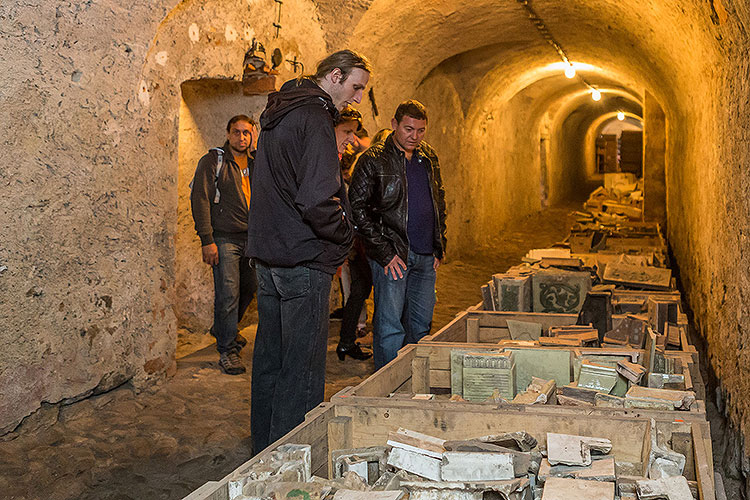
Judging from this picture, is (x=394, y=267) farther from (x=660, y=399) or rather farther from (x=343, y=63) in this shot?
(x=660, y=399)

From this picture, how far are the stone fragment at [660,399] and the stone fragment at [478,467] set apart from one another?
68 centimetres

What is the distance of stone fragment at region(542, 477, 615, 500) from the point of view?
1.88 m

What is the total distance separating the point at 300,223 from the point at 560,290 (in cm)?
250

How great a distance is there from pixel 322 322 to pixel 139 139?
6.63ft

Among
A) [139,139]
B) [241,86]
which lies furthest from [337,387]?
[241,86]

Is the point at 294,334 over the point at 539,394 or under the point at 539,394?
over

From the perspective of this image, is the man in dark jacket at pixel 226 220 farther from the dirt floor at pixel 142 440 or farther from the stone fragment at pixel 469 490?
the stone fragment at pixel 469 490

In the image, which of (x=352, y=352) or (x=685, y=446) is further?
(x=352, y=352)

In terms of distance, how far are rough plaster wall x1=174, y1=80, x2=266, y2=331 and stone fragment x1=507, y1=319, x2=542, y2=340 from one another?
2999 millimetres

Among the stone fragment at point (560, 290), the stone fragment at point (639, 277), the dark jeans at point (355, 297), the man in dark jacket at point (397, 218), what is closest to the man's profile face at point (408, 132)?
the man in dark jacket at point (397, 218)

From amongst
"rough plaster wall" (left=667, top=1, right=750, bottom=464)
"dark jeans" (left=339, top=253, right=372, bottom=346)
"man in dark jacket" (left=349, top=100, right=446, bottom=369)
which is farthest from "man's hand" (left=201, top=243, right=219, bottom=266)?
"rough plaster wall" (left=667, top=1, right=750, bottom=464)

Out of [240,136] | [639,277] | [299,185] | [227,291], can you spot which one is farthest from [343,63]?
[639,277]

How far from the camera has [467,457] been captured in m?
2.08

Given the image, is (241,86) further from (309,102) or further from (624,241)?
(624,241)
